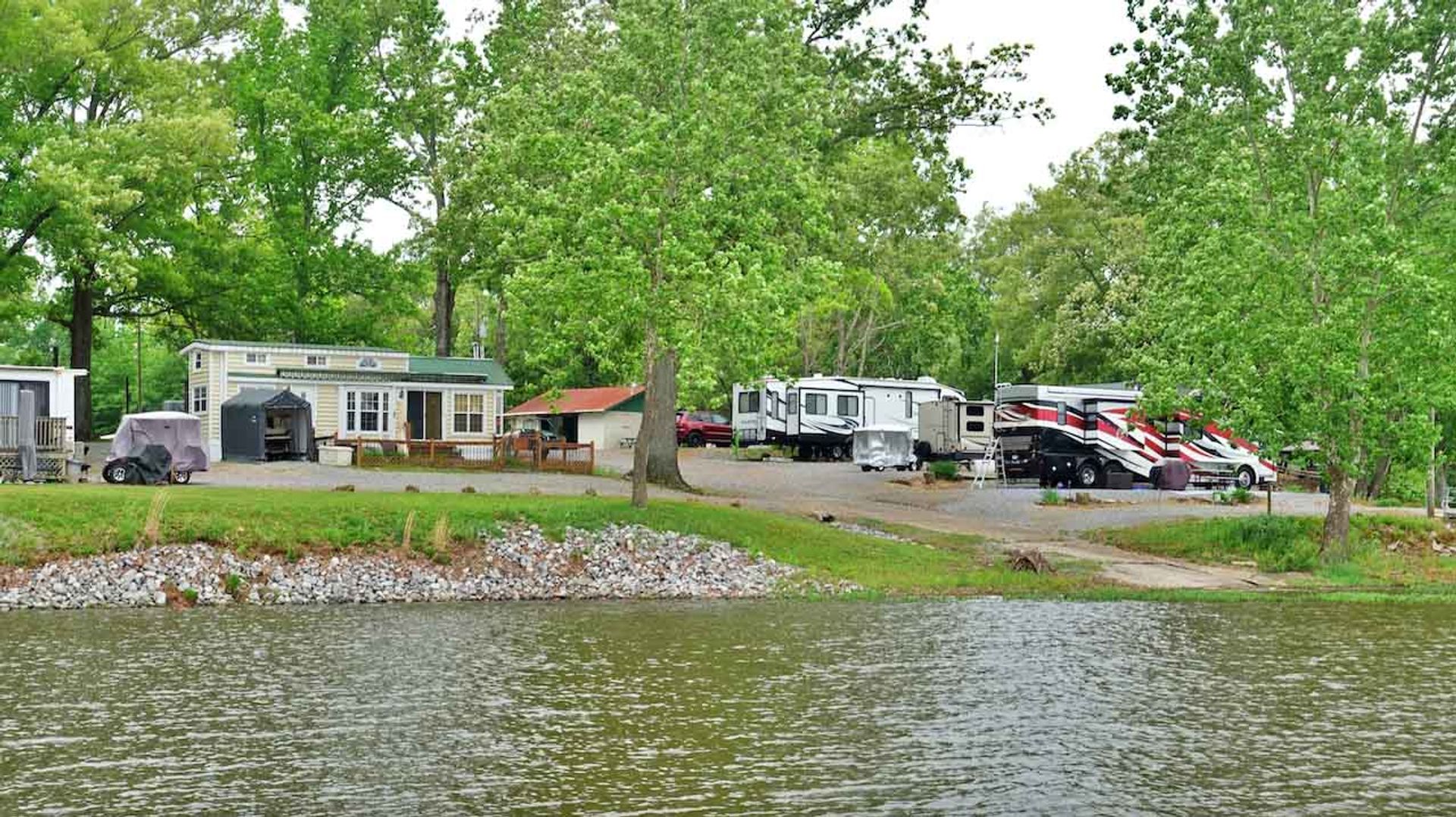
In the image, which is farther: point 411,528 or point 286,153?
point 286,153

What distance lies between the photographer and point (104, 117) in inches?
2217

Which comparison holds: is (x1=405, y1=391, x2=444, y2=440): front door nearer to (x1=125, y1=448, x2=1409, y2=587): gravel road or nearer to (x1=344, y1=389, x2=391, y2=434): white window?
(x1=344, y1=389, x2=391, y2=434): white window

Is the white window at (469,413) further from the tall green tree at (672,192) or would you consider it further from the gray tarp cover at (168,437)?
the tall green tree at (672,192)

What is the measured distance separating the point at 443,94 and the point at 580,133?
29.1 m

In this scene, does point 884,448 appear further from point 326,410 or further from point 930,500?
point 326,410

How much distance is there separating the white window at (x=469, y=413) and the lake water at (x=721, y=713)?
3270 centimetres

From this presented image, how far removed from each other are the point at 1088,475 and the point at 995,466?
3756 millimetres

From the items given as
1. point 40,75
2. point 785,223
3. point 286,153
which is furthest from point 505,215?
point 286,153

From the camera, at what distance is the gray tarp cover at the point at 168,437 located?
38188 mm

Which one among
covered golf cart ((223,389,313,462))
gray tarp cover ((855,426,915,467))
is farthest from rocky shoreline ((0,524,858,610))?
gray tarp cover ((855,426,915,467))

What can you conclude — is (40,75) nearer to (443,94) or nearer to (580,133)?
(443,94)

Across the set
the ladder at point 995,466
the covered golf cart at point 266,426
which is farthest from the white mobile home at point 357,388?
the ladder at point 995,466

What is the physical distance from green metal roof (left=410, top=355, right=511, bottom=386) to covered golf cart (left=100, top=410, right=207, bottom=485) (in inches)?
735

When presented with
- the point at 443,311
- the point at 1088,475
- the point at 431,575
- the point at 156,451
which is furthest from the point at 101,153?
the point at 1088,475
